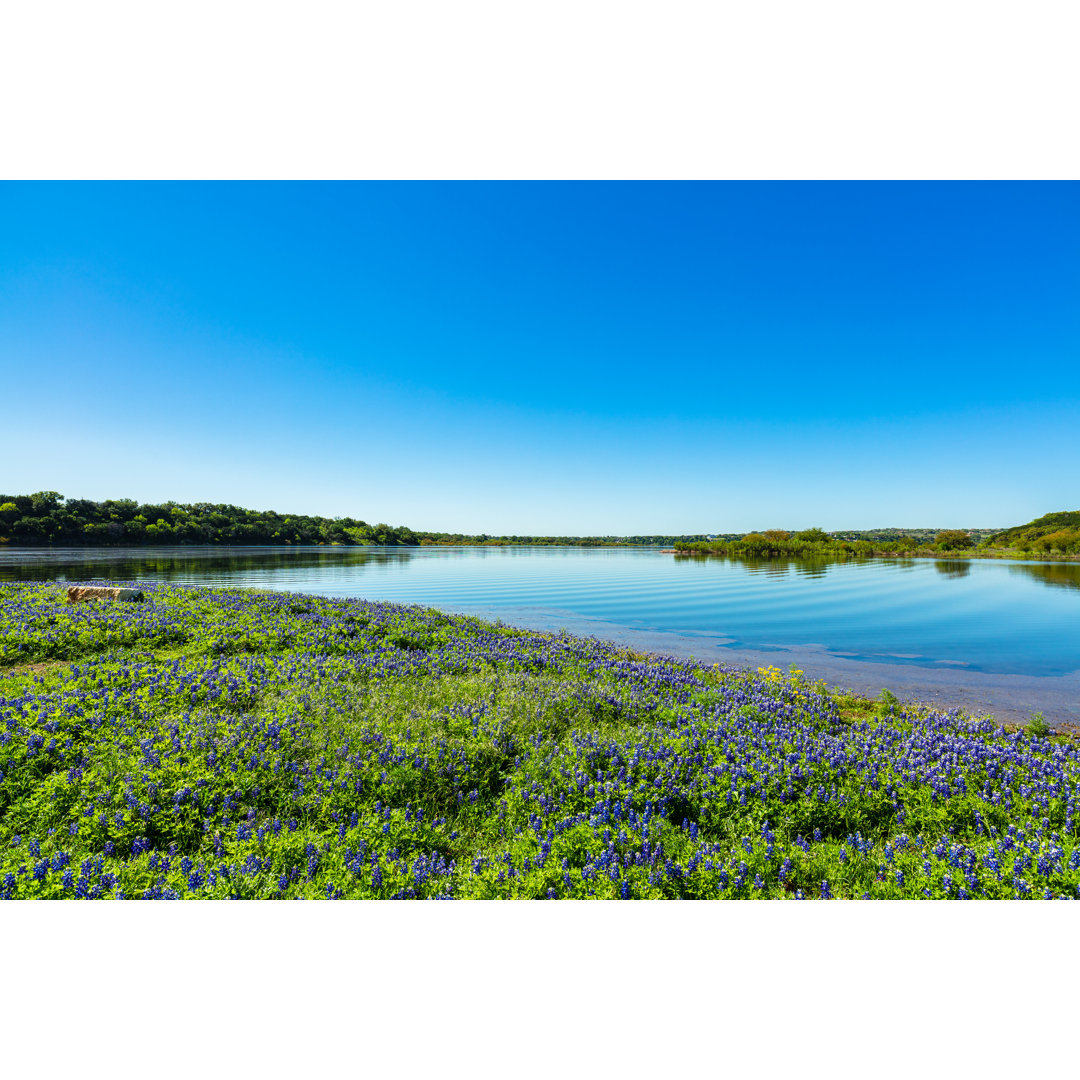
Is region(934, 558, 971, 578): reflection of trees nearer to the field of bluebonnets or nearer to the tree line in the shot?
the field of bluebonnets

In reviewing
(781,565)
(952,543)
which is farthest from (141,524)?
(952,543)

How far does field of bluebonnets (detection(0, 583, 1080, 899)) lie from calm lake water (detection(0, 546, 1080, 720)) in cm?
521

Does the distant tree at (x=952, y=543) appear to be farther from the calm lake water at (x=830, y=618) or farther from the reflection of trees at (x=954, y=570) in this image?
the calm lake water at (x=830, y=618)

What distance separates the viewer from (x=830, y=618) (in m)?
22.7

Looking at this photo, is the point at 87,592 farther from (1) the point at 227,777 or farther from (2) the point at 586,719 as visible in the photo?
(2) the point at 586,719

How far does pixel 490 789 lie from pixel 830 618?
73.4ft

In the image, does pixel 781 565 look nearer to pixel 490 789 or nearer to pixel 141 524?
pixel 490 789

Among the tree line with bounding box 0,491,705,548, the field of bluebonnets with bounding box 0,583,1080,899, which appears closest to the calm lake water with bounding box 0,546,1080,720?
the field of bluebonnets with bounding box 0,583,1080,899

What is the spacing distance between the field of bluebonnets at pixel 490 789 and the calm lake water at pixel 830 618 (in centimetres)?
521

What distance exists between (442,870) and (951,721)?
9.20 m

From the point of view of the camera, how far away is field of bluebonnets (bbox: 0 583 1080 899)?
3.80 m

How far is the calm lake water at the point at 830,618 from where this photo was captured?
13008 millimetres

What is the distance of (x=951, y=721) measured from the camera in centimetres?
Answer: 834

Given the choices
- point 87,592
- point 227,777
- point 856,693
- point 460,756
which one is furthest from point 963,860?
point 87,592
